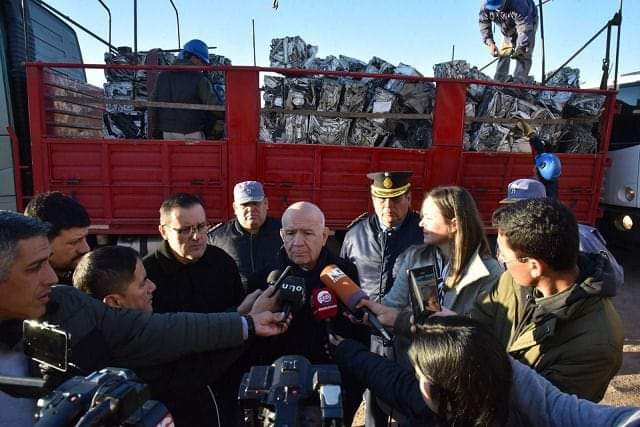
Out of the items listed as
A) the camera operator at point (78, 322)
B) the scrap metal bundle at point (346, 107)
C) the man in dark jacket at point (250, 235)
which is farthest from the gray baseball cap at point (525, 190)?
the camera operator at point (78, 322)

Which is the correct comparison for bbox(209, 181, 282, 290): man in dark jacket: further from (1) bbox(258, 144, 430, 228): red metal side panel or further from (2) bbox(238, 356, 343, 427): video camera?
(2) bbox(238, 356, 343, 427): video camera

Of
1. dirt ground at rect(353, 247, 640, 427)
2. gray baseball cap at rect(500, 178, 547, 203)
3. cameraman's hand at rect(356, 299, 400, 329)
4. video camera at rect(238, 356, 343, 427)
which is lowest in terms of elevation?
dirt ground at rect(353, 247, 640, 427)

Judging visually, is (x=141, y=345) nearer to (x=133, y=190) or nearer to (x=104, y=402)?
(x=104, y=402)

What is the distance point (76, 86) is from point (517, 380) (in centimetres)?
451

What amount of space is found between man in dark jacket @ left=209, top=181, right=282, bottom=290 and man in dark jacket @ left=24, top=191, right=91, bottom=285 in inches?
45.1

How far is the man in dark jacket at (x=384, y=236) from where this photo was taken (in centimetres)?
274

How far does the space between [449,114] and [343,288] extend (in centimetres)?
292

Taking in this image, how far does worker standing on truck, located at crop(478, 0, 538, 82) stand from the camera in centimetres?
511

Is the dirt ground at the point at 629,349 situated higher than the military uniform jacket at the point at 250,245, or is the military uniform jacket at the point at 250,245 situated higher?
the military uniform jacket at the point at 250,245

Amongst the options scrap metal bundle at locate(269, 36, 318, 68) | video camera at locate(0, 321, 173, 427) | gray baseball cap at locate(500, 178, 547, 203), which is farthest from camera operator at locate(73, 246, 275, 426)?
scrap metal bundle at locate(269, 36, 318, 68)

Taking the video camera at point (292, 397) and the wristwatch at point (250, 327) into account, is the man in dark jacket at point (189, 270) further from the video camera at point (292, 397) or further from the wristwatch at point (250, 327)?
the video camera at point (292, 397)

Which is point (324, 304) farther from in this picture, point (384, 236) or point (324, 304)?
point (384, 236)

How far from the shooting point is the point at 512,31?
5281 mm

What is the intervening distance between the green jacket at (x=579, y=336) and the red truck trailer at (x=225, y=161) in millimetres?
2765
